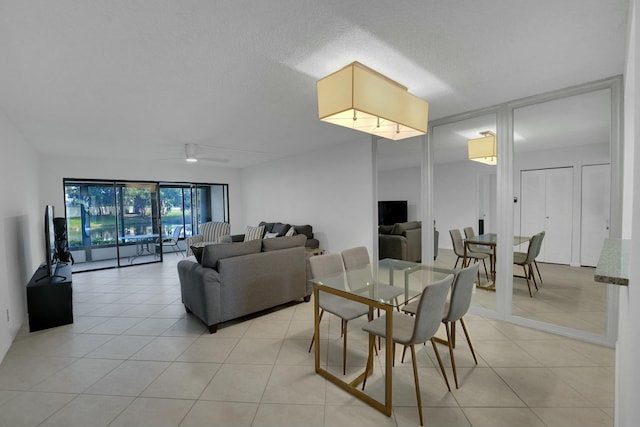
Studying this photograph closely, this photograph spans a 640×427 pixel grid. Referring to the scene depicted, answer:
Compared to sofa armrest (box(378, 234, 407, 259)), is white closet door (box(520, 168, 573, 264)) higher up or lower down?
higher up

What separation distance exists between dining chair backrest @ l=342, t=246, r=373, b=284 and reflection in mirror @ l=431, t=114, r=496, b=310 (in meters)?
1.18

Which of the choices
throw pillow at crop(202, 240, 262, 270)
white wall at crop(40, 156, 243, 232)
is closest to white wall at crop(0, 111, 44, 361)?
white wall at crop(40, 156, 243, 232)

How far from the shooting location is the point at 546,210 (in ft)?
10.3

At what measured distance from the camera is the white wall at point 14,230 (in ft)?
8.51

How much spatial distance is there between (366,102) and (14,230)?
13.3 feet

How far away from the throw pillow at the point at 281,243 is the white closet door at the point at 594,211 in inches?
123

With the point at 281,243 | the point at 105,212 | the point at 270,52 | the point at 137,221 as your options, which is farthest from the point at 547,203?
the point at 105,212

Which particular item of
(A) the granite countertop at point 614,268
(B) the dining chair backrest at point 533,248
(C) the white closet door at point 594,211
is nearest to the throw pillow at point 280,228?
(B) the dining chair backrest at point 533,248

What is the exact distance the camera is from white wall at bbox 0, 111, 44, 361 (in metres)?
2.59

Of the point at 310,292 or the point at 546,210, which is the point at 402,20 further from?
the point at 310,292

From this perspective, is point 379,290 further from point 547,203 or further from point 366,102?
point 547,203

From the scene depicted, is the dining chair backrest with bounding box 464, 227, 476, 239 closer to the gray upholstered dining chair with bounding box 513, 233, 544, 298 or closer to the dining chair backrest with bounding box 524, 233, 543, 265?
the gray upholstered dining chair with bounding box 513, 233, 544, 298

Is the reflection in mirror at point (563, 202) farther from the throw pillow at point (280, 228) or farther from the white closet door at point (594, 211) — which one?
the throw pillow at point (280, 228)

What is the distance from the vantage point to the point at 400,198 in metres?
6.91
